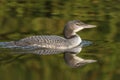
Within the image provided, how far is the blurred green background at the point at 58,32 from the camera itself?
1052 cm

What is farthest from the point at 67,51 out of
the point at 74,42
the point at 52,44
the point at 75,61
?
the point at 75,61

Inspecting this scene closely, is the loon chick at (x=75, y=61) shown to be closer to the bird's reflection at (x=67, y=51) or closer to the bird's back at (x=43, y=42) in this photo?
the bird's reflection at (x=67, y=51)

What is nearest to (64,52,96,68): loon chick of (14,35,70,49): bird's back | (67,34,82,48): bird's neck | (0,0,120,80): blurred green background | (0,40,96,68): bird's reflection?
(0,40,96,68): bird's reflection

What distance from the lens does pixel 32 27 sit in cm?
1538

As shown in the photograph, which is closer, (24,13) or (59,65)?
(59,65)

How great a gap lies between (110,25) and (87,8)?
8.73 ft

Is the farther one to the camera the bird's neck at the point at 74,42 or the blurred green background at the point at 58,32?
the bird's neck at the point at 74,42

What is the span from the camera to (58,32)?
1527 centimetres

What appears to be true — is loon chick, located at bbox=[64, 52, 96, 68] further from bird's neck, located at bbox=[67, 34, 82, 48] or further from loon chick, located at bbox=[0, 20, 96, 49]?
bird's neck, located at bbox=[67, 34, 82, 48]

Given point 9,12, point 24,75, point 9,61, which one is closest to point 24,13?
point 9,12

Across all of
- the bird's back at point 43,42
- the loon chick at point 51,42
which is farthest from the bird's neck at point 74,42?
the bird's back at point 43,42

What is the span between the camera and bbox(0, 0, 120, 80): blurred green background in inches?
414

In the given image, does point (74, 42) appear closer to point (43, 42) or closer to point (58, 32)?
point (43, 42)

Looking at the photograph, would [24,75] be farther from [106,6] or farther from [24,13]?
[106,6]
